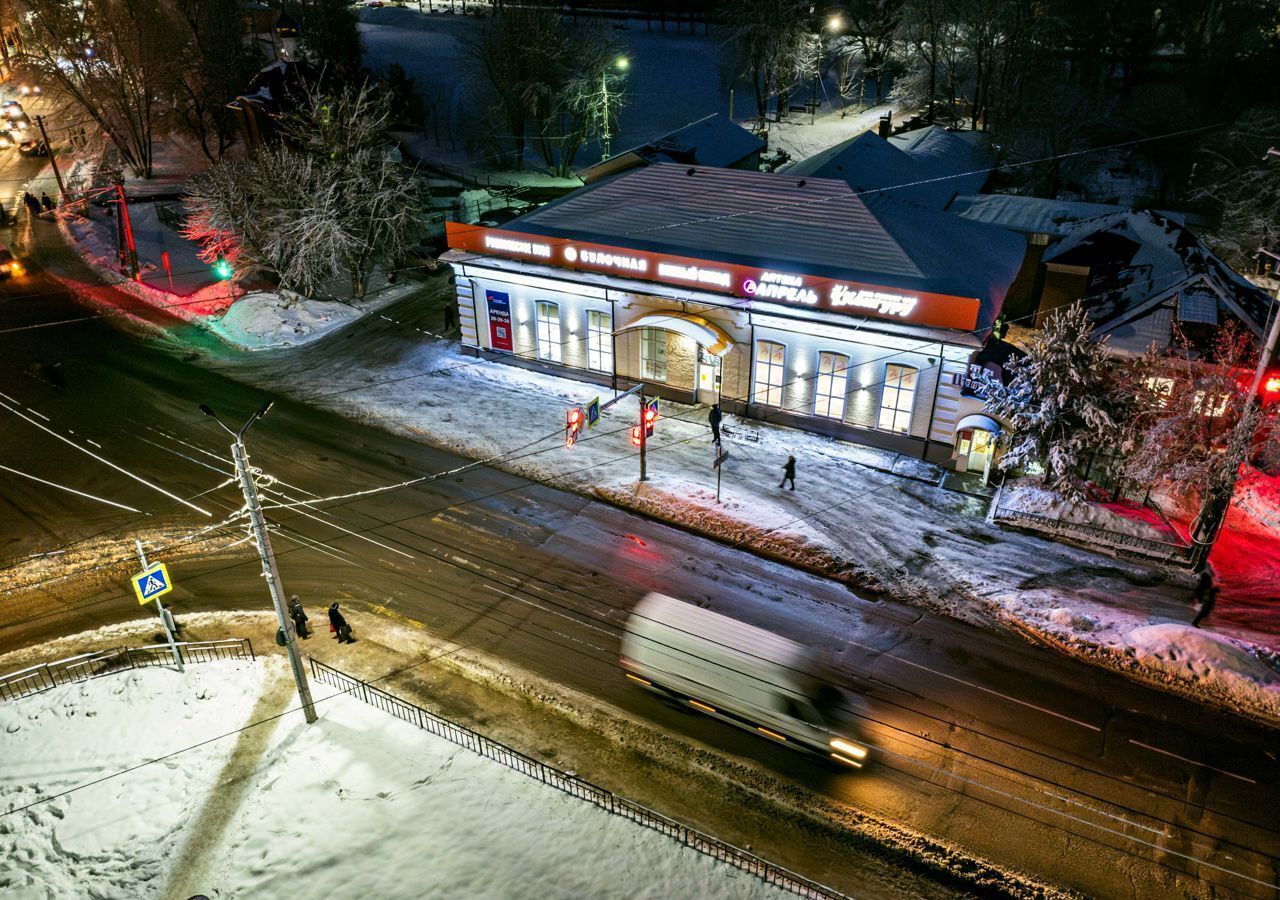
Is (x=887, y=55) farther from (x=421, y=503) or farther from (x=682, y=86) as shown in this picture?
(x=421, y=503)

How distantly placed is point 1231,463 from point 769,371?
13.4 meters

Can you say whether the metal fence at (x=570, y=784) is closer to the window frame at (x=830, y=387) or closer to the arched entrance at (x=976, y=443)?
the arched entrance at (x=976, y=443)

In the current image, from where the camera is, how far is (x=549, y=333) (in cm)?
3106

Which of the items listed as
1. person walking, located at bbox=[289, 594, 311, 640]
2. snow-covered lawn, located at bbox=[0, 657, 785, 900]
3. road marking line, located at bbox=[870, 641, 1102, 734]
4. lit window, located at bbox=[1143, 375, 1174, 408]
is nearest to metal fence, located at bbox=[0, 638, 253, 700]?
snow-covered lawn, located at bbox=[0, 657, 785, 900]

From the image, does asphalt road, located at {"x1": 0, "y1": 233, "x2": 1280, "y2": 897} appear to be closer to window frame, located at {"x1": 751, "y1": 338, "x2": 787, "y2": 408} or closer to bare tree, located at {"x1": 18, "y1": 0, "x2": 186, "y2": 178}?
window frame, located at {"x1": 751, "y1": 338, "x2": 787, "y2": 408}

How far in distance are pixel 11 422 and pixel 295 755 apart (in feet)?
69.4

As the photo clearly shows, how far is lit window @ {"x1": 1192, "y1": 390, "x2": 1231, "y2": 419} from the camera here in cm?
2100

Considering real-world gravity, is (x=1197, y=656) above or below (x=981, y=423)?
below

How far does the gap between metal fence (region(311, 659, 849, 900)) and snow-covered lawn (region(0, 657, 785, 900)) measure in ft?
0.72

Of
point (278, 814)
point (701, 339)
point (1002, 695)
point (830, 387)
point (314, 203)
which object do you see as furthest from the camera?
point (314, 203)

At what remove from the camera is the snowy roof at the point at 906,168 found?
3909cm

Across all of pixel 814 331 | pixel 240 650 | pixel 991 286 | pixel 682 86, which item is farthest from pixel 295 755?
pixel 682 86

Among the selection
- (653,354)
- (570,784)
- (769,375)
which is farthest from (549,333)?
(570,784)

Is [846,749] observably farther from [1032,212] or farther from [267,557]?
[1032,212]
